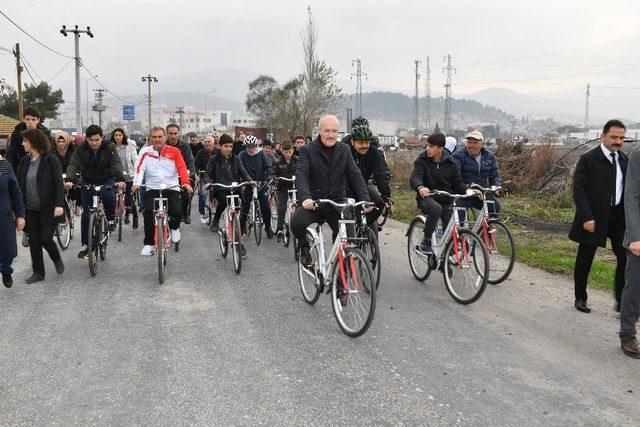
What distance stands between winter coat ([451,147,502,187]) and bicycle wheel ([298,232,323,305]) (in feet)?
9.74

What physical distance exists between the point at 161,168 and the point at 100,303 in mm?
2261

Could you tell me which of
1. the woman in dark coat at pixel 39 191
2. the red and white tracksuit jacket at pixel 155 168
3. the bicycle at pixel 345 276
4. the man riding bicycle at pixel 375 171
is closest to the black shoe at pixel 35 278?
the woman in dark coat at pixel 39 191

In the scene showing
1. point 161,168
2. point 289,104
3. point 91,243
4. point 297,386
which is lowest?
point 297,386

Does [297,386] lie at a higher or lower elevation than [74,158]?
lower

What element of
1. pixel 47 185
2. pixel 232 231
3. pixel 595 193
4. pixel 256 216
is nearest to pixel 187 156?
pixel 256 216

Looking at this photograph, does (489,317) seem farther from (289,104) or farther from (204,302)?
(289,104)

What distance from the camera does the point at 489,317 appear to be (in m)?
5.72

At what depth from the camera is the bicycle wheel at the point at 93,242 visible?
7339 millimetres

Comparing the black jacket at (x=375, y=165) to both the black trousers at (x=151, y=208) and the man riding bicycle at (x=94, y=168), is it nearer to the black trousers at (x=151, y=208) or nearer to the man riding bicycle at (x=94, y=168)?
the black trousers at (x=151, y=208)

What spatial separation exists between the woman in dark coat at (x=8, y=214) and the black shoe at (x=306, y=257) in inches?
137

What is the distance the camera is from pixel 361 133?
6734 mm

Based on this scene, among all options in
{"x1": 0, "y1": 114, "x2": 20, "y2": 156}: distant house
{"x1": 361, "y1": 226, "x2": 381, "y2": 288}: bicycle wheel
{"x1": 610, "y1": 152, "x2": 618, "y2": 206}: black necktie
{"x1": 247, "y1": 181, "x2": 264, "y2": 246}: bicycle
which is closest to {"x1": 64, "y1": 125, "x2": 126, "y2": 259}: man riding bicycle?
{"x1": 247, "y1": 181, "x2": 264, "y2": 246}: bicycle

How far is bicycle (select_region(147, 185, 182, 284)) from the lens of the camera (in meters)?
7.09

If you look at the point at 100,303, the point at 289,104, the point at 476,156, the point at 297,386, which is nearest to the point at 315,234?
→ the point at 297,386
